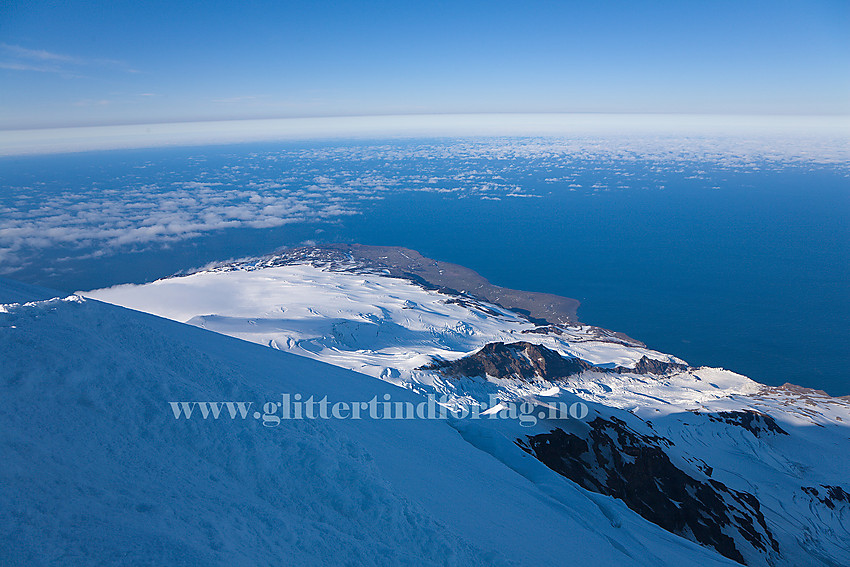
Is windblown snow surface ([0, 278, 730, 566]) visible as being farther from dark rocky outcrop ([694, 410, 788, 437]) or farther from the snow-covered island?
dark rocky outcrop ([694, 410, 788, 437])

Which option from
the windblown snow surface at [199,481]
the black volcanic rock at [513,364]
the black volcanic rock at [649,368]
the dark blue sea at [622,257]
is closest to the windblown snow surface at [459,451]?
the windblown snow surface at [199,481]

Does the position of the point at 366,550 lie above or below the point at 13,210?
above

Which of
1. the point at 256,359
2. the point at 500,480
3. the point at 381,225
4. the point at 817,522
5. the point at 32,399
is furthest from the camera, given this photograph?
the point at 381,225

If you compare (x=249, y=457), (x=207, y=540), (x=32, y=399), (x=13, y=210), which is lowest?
(x=13, y=210)

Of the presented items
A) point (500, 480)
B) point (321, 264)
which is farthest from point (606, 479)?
point (321, 264)

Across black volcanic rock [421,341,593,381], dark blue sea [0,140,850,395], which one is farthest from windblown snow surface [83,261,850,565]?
dark blue sea [0,140,850,395]

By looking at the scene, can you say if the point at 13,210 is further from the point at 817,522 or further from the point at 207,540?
the point at 817,522

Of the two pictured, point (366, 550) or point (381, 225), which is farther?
point (381, 225)
